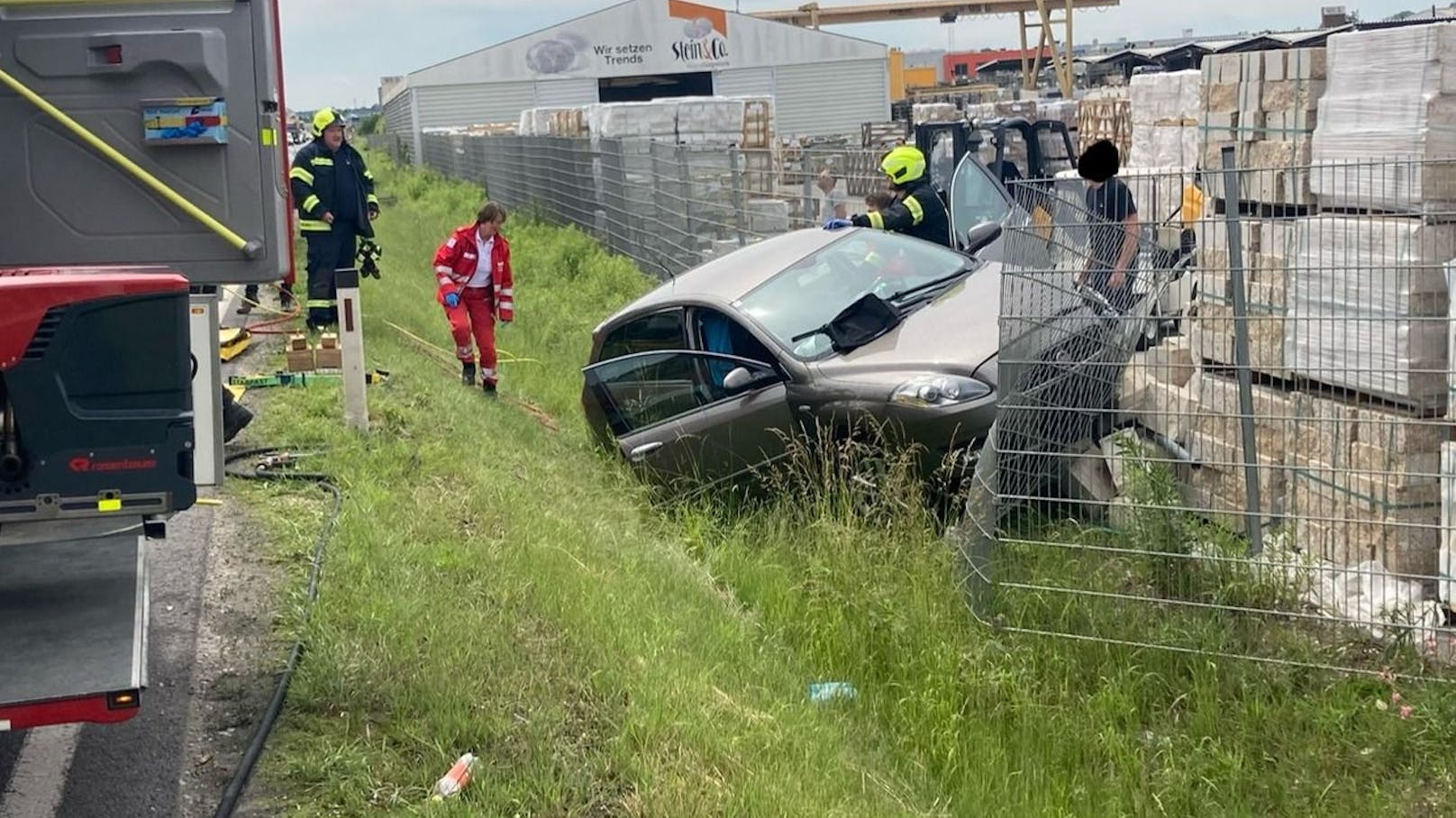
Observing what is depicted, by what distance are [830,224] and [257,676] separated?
19.5ft

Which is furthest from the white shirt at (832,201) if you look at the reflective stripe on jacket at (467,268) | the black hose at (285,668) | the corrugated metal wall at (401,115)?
the corrugated metal wall at (401,115)

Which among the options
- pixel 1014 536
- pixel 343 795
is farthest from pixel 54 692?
pixel 1014 536

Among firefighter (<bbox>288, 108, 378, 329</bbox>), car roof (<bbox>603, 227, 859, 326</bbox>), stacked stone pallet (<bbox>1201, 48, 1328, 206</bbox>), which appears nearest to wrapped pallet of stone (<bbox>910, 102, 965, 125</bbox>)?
firefighter (<bbox>288, 108, 378, 329</bbox>)

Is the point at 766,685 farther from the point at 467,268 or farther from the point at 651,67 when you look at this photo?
the point at 651,67

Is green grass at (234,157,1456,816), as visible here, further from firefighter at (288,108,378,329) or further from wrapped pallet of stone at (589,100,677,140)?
wrapped pallet of stone at (589,100,677,140)

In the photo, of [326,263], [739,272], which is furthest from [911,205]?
[326,263]

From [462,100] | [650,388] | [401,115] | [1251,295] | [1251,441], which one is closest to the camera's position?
[1251,441]

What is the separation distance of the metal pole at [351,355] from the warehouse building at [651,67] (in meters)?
43.4

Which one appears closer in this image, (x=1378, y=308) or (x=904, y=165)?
(x=1378, y=308)

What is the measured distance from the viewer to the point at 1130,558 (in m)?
6.10

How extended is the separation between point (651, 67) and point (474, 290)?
1642 inches

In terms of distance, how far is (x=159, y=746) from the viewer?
4.77 metres

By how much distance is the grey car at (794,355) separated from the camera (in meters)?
7.57

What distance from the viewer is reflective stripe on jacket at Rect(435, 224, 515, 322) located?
12094mm
